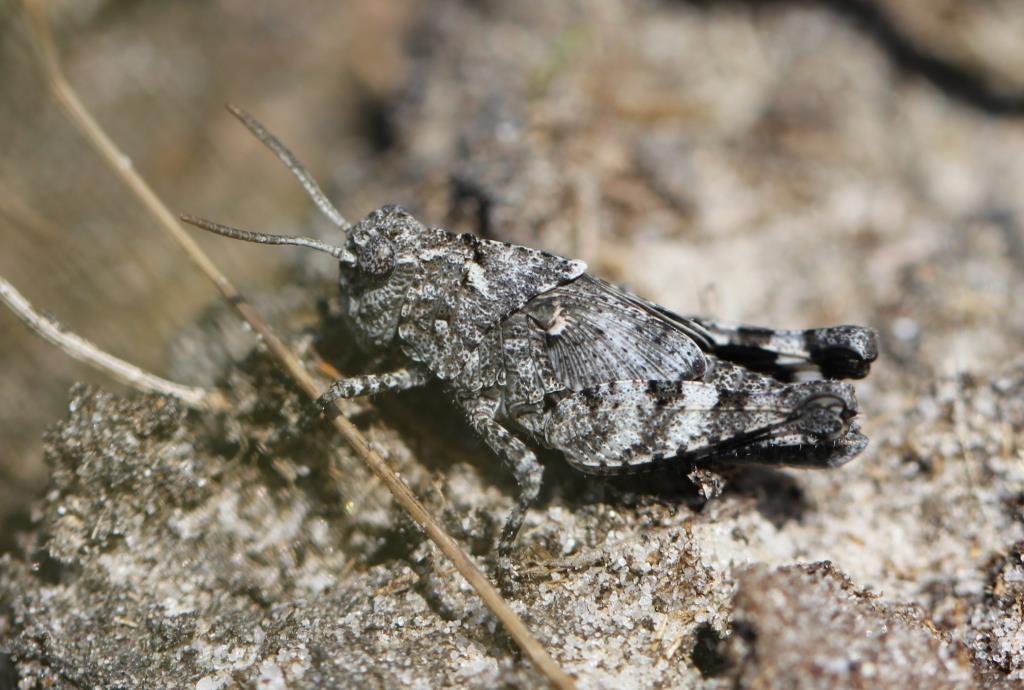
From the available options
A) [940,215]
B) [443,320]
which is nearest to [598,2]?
[940,215]

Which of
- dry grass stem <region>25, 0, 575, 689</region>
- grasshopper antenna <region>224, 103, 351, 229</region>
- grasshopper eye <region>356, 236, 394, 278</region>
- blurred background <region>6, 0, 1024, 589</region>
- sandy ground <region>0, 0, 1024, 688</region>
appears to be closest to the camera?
dry grass stem <region>25, 0, 575, 689</region>

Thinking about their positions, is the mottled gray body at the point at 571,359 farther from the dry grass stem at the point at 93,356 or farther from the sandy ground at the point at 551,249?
the dry grass stem at the point at 93,356

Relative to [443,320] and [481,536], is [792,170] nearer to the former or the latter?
[443,320]

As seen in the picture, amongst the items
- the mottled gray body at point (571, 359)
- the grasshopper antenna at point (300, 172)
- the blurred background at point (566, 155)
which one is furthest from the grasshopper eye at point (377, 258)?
the blurred background at point (566, 155)

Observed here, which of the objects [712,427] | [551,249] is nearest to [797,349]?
[712,427]

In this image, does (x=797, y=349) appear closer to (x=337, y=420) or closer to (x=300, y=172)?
(x=337, y=420)

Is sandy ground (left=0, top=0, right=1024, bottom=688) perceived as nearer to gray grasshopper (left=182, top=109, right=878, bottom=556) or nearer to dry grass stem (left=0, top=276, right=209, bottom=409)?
dry grass stem (left=0, top=276, right=209, bottom=409)

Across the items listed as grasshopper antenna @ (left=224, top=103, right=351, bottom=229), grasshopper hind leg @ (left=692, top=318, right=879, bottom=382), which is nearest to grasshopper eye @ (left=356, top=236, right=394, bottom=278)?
grasshopper antenna @ (left=224, top=103, right=351, bottom=229)
